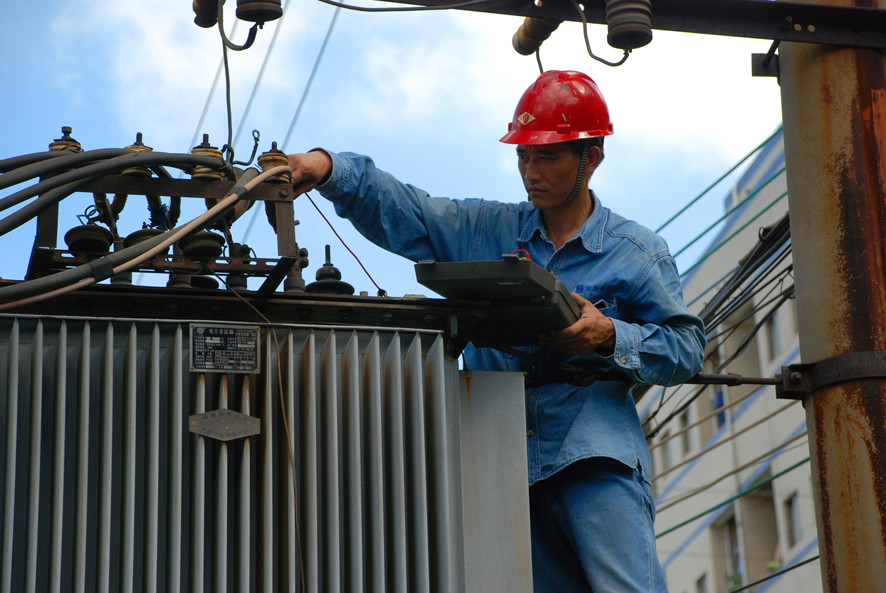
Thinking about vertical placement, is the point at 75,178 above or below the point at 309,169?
below

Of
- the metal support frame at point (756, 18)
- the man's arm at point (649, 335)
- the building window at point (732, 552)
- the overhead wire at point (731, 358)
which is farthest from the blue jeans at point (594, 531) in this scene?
the building window at point (732, 552)

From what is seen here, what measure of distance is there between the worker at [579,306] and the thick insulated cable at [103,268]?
120cm

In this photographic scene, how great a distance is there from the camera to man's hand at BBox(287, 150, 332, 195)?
5.58 m

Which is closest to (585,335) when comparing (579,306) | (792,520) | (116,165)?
(579,306)

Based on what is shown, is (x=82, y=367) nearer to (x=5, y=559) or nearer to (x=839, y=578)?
(x=5, y=559)

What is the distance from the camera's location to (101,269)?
4199mm

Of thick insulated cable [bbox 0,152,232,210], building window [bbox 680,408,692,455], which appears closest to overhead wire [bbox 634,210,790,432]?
thick insulated cable [bbox 0,152,232,210]

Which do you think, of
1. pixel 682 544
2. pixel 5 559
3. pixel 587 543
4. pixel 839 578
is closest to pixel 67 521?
pixel 5 559

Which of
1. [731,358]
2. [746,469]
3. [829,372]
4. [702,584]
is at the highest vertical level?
[746,469]

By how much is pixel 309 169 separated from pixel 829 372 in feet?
7.01

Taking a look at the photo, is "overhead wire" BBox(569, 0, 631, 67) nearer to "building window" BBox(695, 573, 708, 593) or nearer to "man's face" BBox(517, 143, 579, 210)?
"man's face" BBox(517, 143, 579, 210)

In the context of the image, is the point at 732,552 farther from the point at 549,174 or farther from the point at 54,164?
the point at 54,164

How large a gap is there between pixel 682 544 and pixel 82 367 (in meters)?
28.6

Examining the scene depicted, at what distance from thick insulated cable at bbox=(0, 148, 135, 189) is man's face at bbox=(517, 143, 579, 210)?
1912 millimetres
